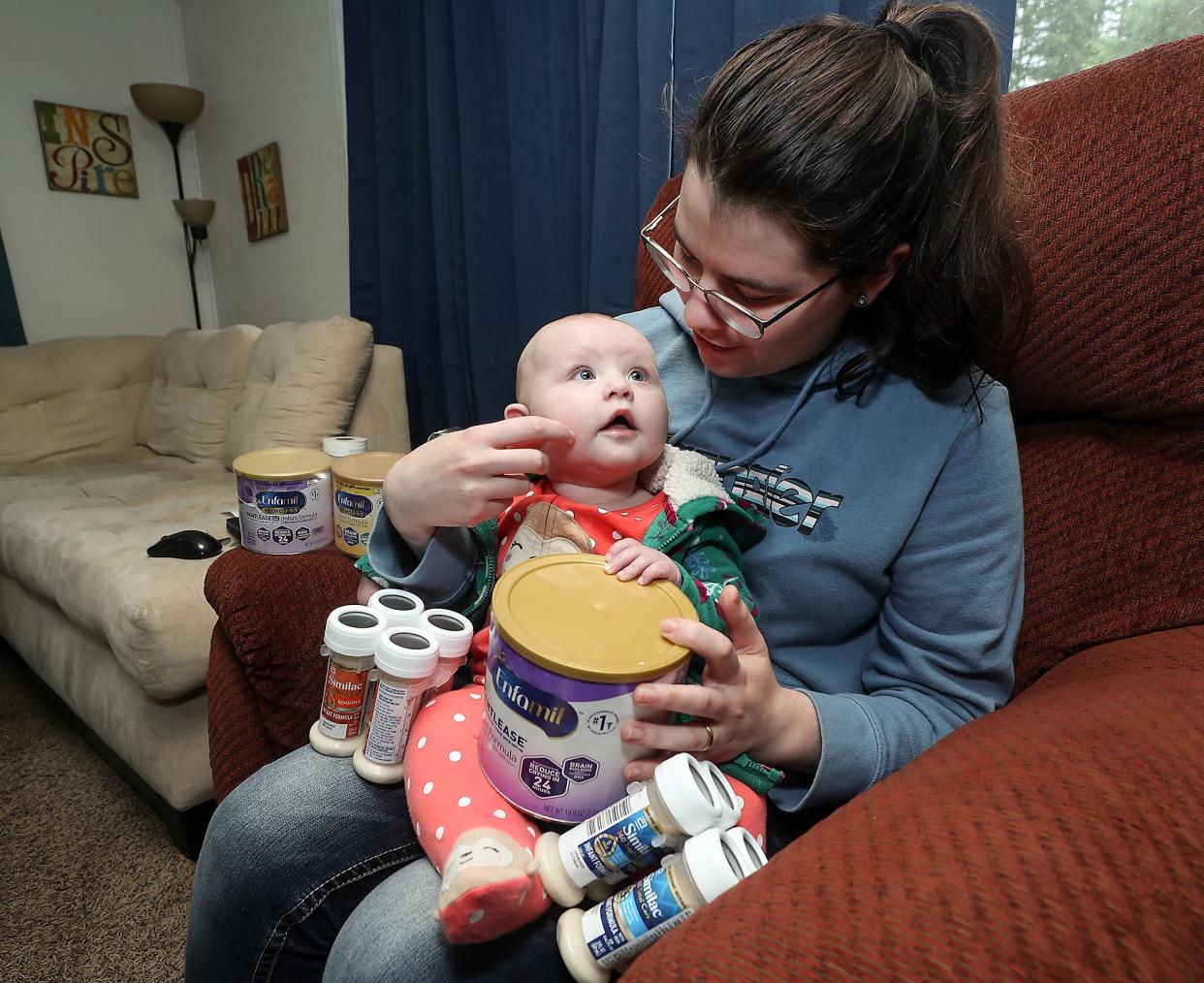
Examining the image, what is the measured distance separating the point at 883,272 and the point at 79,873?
175 centimetres

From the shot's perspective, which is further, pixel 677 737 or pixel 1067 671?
pixel 1067 671

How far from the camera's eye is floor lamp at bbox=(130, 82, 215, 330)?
115 inches

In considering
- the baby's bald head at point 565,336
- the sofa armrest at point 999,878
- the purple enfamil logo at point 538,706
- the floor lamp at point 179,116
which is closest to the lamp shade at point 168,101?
the floor lamp at point 179,116

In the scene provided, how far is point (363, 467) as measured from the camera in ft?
3.44

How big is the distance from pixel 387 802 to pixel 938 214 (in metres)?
0.80

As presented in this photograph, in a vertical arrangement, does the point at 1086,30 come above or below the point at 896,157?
above

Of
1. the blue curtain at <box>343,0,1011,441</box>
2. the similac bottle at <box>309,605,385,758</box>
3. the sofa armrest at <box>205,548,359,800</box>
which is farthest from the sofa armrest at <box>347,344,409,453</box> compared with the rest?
the similac bottle at <box>309,605,385,758</box>

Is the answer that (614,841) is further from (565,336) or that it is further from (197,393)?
(197,393)

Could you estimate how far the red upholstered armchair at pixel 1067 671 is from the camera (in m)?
0.34

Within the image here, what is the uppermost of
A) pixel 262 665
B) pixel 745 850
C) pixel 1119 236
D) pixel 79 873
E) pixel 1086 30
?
pixel 1086 30

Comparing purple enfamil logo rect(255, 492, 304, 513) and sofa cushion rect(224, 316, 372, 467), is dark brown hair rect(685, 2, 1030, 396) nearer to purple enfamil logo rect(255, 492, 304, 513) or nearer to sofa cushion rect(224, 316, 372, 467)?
purple enfamil logo rect(255, 492, 304, 513)

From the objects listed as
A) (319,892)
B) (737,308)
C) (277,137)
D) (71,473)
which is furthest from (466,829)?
(277,137)

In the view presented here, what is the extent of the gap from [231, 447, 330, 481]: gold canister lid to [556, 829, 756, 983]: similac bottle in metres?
0.75

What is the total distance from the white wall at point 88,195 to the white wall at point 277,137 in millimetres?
171
